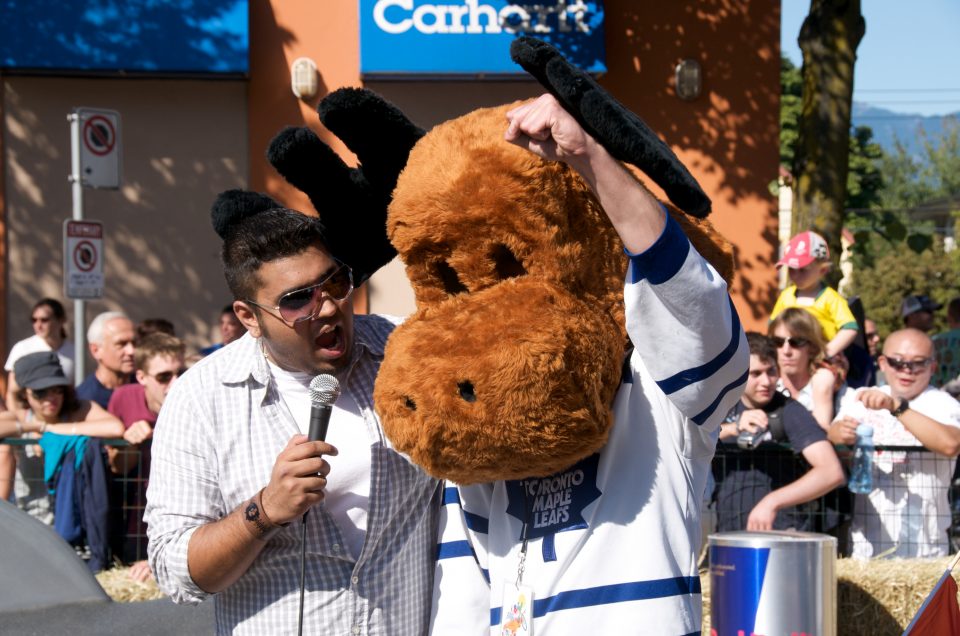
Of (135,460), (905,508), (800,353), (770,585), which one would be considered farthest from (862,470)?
(135,460)

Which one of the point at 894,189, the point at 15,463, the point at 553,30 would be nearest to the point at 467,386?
the point at 15,463

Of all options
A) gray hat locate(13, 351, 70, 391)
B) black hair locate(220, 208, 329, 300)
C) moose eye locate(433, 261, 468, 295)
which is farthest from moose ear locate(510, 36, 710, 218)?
gray hat locate(13, 351, 70, 391)

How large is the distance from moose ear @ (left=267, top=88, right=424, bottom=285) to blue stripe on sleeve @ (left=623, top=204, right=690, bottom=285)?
0.92 metres

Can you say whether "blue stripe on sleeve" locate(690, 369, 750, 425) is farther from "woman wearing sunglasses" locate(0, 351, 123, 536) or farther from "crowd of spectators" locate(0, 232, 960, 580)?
"woman wearing sunglasses" locate(0, 351, 123, 536)

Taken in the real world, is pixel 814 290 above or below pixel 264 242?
above

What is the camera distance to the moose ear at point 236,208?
312cm

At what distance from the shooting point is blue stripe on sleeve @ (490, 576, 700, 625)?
87.3 inches

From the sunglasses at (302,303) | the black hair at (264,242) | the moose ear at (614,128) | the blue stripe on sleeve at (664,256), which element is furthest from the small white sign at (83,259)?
the blue stripe on sleeve at (664,256)

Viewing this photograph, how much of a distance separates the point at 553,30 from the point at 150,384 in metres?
6.16

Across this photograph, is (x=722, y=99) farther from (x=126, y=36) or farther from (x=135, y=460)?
(x=135, y=460)

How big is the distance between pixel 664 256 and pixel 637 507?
1.86 ft

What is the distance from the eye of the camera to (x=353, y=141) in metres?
2.73

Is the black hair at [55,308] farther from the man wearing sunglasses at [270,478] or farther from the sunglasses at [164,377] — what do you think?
the man wearing sunglasses at [270,478]

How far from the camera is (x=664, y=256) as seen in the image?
1.97 meters
